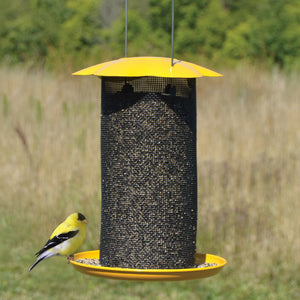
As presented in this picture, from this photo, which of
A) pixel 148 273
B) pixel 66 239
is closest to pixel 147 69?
pixel 148 273

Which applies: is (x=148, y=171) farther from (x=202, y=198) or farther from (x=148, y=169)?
(x=202, y=198)

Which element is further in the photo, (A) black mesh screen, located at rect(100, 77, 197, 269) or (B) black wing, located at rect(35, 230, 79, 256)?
(B) black wing, located at rect(35, 230, 79, 256)

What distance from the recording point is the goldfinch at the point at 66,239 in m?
3.53

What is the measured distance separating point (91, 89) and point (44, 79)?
1.18 meters

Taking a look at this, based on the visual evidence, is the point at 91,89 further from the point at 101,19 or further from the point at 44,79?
the point at 101,19

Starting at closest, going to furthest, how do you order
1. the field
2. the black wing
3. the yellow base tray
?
the yellow base tray
the black wing
the field

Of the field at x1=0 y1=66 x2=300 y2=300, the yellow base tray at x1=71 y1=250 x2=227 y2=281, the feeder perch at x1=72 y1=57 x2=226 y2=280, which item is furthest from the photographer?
the field at x1=0 y1=66 x2=300 y2=300

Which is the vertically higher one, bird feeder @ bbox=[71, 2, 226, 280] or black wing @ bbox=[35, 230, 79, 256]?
bird feeder @ bbox=[71, 2, 226, 280]

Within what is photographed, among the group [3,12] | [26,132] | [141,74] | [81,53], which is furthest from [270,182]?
[3,12]

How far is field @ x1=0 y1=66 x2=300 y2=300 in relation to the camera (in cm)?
701

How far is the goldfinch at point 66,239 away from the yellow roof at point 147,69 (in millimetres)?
912

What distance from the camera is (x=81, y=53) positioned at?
1681cm

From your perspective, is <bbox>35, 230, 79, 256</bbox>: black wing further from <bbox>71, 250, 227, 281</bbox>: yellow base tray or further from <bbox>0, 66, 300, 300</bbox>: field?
<bbox>0, 66, 300, 300</bbox>: field

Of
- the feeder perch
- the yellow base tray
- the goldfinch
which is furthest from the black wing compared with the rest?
the yellow base tray
